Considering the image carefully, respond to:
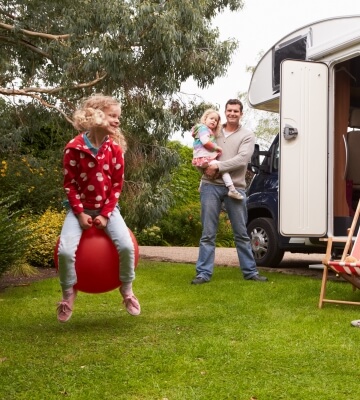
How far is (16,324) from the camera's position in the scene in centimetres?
514

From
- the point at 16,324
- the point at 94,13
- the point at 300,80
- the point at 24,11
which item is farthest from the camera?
the point at 24,11

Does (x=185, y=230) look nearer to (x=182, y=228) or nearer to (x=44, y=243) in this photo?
(x=182, y=228)

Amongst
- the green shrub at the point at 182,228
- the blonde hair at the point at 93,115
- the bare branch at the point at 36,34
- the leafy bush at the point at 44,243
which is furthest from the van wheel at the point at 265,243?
the green shrub at the point at 182,228

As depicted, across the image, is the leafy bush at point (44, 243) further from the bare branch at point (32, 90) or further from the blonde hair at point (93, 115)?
the blonde hair at point (93, 115)

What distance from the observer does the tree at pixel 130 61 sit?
10.2 m

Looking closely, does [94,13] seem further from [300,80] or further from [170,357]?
[170,357]

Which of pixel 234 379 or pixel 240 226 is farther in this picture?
pixel 240 226

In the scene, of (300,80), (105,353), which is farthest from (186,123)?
(105,353)

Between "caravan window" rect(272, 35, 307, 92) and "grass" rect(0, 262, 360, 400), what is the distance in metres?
2.67

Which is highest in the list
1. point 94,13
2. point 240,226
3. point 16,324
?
point 94,13

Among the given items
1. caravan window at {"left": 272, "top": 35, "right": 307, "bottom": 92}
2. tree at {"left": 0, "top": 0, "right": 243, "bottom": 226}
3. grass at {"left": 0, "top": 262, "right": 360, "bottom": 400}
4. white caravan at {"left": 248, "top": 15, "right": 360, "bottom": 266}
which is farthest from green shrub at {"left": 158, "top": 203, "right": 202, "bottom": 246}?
grass at {"left": 0, "top": 262, "right": 360, "bottom": 400}

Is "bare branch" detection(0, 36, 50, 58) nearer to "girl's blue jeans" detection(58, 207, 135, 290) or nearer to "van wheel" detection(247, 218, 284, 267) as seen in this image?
"van wheel" detection(247, 218, 284, 267)

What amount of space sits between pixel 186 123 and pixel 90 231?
7910 mm

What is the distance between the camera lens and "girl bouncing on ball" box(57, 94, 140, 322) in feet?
15.5
